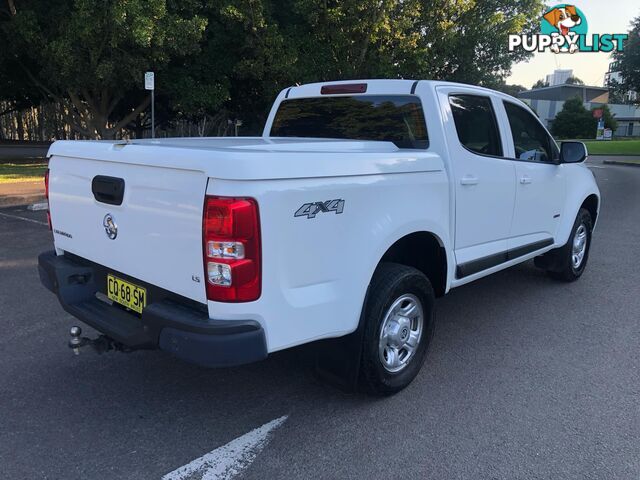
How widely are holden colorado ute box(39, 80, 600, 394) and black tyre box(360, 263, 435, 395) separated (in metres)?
0.01

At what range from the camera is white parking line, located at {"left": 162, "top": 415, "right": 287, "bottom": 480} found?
103 inches

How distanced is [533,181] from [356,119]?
1729 millimetres

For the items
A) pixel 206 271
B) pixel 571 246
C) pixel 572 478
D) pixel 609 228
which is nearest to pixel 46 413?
pixel 206 271

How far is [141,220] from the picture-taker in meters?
2.80

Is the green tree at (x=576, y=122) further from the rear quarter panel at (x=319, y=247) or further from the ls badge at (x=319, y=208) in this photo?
the ls badge at (x=319, y=208)

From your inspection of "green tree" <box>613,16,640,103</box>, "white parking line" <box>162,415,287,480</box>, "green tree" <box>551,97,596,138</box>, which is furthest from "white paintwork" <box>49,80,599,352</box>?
"green tree" <box>551,97,596,138</box>

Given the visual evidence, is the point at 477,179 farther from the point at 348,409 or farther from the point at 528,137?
the point at 348,409

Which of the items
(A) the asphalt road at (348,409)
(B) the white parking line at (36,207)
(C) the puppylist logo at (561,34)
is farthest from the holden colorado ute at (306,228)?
(C) the puppylist logo at (561,34)

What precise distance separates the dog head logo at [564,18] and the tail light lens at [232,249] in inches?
1086

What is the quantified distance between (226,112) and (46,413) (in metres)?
28.4

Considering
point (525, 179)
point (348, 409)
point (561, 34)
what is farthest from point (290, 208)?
point (561, 34)

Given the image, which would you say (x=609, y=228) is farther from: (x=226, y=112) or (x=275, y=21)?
(x=226, y=112)

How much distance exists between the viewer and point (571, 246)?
5754 millimetres

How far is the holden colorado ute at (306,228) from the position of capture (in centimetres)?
246
